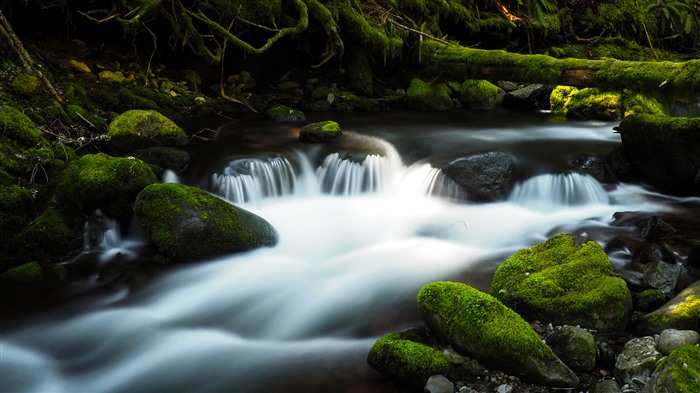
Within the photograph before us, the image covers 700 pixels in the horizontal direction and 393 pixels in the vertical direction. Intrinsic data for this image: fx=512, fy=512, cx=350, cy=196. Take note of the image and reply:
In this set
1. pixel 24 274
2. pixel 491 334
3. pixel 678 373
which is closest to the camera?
pixel 678 373

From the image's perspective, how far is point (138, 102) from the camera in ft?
29.4

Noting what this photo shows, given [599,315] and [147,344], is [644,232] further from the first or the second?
[147,344]

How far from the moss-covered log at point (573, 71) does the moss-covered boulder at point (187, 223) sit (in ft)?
17.1

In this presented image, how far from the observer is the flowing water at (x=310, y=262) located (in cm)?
391

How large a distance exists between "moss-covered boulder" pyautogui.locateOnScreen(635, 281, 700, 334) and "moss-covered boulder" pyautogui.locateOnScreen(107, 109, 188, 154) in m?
6.57

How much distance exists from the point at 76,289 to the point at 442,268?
3.61 m

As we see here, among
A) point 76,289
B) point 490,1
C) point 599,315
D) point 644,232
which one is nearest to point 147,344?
point 76,289

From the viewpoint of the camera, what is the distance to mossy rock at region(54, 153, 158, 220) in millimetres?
5469

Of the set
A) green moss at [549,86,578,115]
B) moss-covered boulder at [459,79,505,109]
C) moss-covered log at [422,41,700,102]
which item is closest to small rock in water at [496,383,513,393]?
moss-covered log at [422,41,700,102]

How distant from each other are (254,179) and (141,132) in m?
1.81

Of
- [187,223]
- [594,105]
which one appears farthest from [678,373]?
[594,105]

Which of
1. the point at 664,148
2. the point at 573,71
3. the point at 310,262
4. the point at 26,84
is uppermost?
the point at 573,71

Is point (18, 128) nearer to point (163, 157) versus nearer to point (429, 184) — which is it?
point (163, 157)

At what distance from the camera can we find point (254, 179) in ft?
24.2
